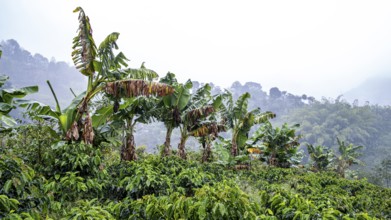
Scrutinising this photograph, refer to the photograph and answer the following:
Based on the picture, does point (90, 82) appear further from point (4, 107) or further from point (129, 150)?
point (129, 150)

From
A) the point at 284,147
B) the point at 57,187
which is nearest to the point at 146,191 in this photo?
the point at 57,187

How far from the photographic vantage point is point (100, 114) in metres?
8.98

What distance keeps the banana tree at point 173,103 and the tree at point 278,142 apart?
7863mm

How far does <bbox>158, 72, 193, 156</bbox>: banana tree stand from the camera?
1122 centimetres

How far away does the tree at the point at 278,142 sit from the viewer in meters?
17.3

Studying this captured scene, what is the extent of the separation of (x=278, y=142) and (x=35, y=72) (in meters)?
117

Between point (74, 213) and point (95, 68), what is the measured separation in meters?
5.63

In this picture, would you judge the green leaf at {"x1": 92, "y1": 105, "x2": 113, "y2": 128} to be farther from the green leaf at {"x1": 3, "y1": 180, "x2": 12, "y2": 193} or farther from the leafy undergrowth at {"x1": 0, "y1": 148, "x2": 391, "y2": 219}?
the green leaf at {"x1": 3, "y1": 180, "x2": 12, "y2": 193}

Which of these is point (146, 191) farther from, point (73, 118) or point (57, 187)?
point (73, 118)

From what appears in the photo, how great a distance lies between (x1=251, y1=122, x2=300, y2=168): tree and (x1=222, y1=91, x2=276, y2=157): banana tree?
2948mm

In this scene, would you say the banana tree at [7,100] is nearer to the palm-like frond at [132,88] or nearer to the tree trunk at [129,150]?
the palm-like frond at [132,88]

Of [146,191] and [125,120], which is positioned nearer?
[146,191]

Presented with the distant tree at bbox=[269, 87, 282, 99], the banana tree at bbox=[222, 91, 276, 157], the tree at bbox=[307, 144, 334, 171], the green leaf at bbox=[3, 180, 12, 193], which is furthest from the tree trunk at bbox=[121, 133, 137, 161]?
the distant tree at bbox=[269, 87, 282, 99]

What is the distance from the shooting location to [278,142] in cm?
1772
